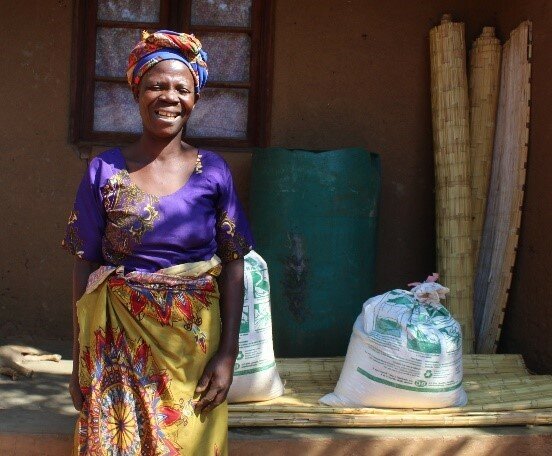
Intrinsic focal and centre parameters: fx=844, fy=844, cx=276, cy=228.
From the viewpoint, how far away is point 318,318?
4.25 meters

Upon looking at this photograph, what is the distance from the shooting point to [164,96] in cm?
253

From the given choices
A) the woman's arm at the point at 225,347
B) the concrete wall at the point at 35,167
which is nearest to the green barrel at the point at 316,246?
the concrete wall at the point at 35,167

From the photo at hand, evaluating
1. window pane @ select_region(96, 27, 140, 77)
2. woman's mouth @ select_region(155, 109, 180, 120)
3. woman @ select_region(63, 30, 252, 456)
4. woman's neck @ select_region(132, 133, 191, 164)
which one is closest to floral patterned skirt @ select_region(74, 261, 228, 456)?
woman @ select_region(63, 30, 252, 456)

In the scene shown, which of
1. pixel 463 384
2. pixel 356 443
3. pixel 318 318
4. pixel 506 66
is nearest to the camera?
pixel 356 443

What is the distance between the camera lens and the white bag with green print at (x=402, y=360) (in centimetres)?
352

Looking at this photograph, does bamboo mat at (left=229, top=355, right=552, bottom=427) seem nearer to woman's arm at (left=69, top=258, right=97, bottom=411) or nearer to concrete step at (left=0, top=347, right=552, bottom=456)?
concrete step at (left=0, top=347, right=552, bottom=456)

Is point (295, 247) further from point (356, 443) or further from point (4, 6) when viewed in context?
point (4, 6)

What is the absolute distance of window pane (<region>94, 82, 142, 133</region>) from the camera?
4.74 metres

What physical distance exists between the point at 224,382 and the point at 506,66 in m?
2.72

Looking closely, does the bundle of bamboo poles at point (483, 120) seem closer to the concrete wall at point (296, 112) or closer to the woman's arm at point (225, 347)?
the concrete wall at point (296, 112)

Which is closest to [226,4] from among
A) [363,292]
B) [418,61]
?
[418,61]

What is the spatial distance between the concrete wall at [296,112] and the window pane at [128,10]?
206 millimetres

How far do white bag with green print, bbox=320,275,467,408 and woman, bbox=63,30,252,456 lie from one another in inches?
43.2

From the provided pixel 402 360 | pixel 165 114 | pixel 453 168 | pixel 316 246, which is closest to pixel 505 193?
pixel 453 168
